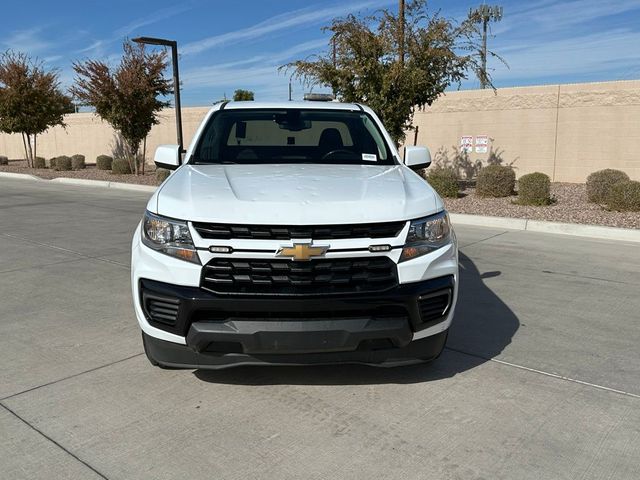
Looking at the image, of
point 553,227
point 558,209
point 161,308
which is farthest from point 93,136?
point 161,308

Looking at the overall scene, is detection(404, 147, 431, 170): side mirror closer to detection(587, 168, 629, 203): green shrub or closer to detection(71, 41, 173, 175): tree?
detection(587, 168, 629, 203): green shrub

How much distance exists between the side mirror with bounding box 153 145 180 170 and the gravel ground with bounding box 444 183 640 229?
781cm

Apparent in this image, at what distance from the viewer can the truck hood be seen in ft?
10.0

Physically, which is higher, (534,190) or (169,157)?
(169,157)

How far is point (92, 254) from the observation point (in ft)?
24.9

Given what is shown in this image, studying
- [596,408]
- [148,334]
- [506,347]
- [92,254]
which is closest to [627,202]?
[506,347]

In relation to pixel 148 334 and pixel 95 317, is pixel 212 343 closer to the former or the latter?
pixel 148 334

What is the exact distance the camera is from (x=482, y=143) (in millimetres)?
18672

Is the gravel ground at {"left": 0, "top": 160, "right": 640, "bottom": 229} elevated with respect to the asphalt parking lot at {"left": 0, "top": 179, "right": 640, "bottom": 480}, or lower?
elevated

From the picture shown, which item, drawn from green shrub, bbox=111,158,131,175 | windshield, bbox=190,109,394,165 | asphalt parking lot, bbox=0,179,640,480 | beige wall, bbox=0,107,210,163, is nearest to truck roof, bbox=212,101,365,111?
windshield, bbox=190,109,394,165

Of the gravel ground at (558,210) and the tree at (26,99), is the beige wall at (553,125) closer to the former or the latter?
the gravel ground at (558,210)

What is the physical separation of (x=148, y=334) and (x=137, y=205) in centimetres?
1116

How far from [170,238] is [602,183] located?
10.6m

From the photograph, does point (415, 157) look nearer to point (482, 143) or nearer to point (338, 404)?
point (338, 404)
